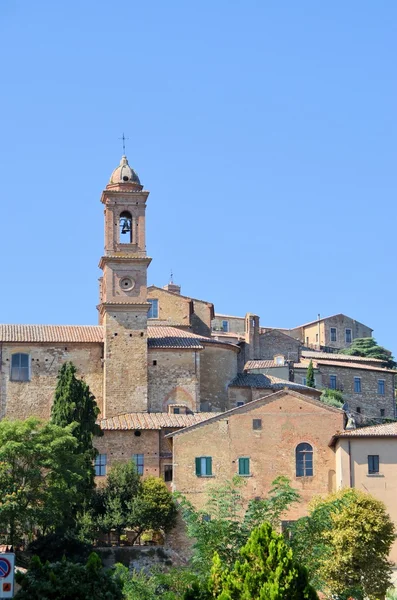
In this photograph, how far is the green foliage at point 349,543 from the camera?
4209cm

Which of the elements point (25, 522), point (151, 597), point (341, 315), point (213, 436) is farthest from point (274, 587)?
point (341, 315)

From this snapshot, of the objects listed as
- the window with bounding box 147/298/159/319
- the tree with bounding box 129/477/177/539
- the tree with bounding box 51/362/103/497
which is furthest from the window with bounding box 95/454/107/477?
the window with bounding box 147/298/159/319

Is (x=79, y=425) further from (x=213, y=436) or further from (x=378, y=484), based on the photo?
(x=378, y=484)

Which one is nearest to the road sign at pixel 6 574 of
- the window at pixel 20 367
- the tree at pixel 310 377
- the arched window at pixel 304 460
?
the arched window at pixel 304 460

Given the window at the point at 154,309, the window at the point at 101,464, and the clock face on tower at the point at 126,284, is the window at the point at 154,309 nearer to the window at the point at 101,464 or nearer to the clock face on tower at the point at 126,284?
the clock face on tower at the point at 126,284

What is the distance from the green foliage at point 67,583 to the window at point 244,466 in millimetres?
24617

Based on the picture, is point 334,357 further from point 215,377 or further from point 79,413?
point 79,413

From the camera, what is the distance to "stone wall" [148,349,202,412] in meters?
60.3

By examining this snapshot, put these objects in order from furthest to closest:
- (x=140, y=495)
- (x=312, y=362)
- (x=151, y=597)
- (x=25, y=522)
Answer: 1. (x=312, y=362)
2. (x=140, y=495)
3. (x=25, y=522)
4. (x=151, y=597)

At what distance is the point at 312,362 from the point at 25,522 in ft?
104

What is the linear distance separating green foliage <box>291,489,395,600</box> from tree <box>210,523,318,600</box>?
842cm

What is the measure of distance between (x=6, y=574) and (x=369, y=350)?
75960mm

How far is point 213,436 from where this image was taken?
54250 millimetres

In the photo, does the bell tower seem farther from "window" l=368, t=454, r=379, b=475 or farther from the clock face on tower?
"window" l=368, t=454, r=379, b=475
